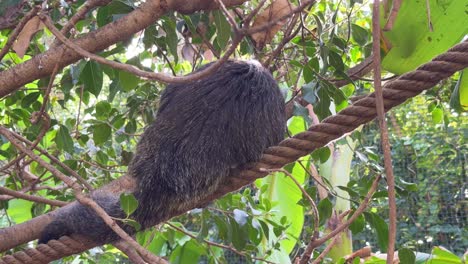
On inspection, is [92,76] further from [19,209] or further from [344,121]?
[19,209]

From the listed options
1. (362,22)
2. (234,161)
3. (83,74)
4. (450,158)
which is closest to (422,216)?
(450,158)


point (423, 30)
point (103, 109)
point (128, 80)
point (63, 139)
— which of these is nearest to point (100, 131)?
point (103, 109)

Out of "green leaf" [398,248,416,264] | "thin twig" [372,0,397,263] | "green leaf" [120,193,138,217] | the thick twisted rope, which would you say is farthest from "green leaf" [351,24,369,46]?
"green leaf" [120,193,138,217]

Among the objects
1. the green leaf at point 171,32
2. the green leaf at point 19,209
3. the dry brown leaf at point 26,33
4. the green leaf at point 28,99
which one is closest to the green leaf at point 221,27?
the green leaf at point 171,32

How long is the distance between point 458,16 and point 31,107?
150 centimetres

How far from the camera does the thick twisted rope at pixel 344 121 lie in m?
1.40

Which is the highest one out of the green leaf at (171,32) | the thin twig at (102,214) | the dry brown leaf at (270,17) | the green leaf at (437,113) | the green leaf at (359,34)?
the dry brown leaf at (270,17)

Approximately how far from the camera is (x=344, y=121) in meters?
1.51

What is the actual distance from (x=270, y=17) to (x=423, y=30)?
500mm

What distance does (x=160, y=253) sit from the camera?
270 centimetres

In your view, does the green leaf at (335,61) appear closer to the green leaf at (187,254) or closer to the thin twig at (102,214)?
the thin twig at (102,214)

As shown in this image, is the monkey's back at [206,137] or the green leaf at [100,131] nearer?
the monkey's back at [206,137]

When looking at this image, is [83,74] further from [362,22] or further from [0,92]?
[362,22]

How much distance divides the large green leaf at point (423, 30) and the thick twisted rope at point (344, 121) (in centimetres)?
32
